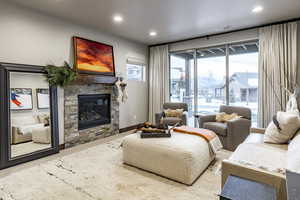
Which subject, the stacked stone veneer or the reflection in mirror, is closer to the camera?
the reflection in mirror

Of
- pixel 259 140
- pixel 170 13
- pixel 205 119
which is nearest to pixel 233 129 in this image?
pixel 205 119

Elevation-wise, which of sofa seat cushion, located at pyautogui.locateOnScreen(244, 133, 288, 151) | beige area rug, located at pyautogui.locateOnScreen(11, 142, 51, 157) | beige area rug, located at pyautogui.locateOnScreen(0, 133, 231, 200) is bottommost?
beige area rug, located at pyautogui.locateOnScreen(0, 133, 231, 200)

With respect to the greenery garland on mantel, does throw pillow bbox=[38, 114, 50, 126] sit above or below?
below

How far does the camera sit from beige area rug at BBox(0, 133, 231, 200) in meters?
1.95

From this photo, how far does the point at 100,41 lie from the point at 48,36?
1.23 m

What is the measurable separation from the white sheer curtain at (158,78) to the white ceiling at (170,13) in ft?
3.94

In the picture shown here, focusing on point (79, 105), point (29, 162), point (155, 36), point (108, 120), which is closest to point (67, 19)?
point (79, 105)

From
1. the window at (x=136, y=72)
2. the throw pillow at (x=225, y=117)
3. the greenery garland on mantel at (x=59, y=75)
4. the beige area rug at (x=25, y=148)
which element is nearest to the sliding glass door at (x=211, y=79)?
the throw pillow at (x=225, y=117)

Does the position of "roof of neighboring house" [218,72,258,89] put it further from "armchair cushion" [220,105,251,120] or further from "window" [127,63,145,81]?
"window" [127,63,145,81]

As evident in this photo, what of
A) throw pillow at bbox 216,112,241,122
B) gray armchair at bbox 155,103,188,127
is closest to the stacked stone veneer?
gray armchair at bbox 155,103,188,127

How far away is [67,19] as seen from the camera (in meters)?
3.56

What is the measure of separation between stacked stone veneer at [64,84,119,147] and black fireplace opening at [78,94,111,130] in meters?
0.10

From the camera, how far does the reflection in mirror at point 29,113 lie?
2852 millimetres

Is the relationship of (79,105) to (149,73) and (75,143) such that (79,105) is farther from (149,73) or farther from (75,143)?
(149,73)
